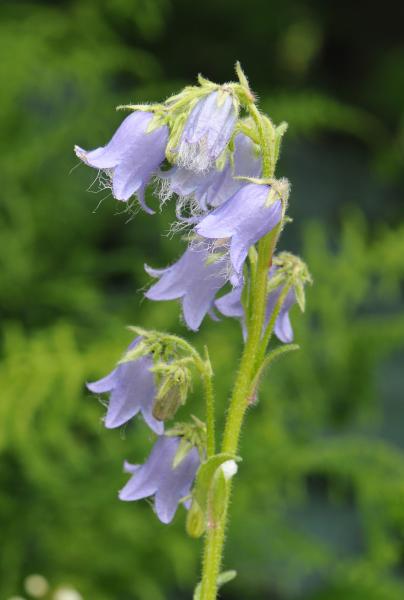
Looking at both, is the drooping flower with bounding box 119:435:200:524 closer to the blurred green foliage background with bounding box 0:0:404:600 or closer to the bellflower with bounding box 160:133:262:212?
the bellflower with bounding box 160:133:262:212

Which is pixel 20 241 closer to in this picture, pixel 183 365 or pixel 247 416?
pixel 247 416

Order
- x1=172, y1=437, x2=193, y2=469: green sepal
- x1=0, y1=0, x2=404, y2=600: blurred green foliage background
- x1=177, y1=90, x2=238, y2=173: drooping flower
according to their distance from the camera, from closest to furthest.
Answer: x1=177, y1=90, x2=238, y2=173: drooping flower, x1=172, y1=437, x2=193, y2=469: green sepal, x1=0, y1=0, x2=404, y2=600: blurred green foliage background

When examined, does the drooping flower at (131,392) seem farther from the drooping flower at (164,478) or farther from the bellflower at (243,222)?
the bellflower at (243,222)

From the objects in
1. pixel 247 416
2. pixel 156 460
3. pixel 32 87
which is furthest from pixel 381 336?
pixel 156 460

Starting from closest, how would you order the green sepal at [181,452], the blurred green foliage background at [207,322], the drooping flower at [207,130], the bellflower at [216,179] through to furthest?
the drooping flower at [207,130] → the bellflower at [216,179] → the green sepal at [181,452] → the blurred green foliage background at [207,322]

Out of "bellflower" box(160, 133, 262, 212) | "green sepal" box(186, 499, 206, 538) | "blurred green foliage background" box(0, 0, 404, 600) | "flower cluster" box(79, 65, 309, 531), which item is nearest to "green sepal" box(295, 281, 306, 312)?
"flower cluster" box(79, 65, 309, 531)

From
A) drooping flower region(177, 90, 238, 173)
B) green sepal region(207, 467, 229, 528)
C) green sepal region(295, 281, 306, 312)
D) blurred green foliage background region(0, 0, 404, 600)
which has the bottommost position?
green sepal region(207, 467, 229, 528)

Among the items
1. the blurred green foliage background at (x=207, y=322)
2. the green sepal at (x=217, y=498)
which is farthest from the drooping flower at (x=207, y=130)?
the blurred green foliage background at (x=207, y=322)

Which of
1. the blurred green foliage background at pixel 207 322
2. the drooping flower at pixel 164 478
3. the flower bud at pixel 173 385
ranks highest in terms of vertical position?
the blurred green foliage background at pixel 207 322
